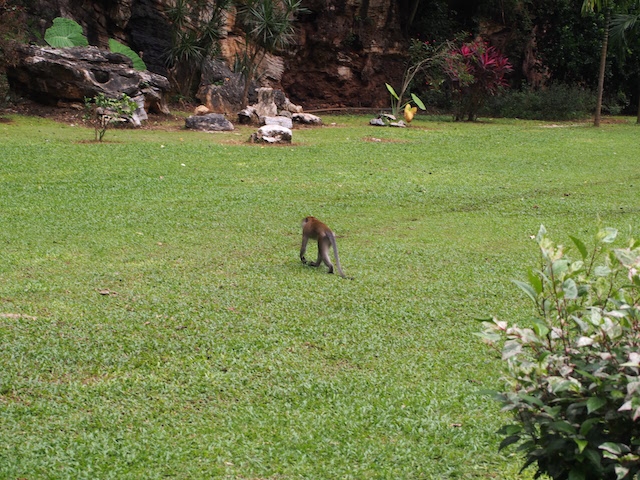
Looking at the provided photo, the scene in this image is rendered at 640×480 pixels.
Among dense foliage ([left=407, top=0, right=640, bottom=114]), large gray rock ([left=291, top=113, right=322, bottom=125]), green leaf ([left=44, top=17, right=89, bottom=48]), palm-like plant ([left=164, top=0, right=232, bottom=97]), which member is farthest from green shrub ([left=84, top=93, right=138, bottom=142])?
dense foliage ([left=407, top=0, right=640, bottom=114])

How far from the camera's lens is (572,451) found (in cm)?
233

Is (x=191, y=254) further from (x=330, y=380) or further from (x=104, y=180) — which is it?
(x=104, y=180)

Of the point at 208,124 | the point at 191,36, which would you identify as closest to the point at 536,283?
the point at 208,124

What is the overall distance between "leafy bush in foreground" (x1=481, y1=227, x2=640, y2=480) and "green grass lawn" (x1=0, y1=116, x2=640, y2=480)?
1.92 ft

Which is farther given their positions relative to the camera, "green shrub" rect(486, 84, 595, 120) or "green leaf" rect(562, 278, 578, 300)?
"green shrub" rect(486, 84, 595, 120)

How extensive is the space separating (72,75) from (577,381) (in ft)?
60.6

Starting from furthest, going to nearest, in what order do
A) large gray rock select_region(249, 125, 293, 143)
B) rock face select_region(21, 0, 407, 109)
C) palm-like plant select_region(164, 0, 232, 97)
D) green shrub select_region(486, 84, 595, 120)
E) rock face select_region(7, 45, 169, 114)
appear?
rock face select_region(21, 0, 407, 109), green shrub select_region(486, 84, 595, 120), palm-like plant select_region(164, 0, 232, 97), rock face select_region(7, 45, 169, 114), large gray rock select_region(249, 125, 293, 143)

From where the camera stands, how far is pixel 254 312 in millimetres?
5859

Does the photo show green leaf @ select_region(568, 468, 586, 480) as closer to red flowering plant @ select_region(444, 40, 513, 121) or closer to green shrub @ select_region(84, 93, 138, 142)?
green shrub @ select_region(84, 93, 138, 142)

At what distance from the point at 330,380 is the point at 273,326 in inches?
40.7

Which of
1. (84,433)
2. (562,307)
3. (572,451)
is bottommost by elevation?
(84,433)

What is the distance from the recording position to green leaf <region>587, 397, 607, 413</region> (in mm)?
2197

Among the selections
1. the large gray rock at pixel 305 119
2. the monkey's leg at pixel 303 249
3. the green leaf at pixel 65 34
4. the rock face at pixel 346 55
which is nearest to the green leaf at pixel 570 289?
the monkey's leg at pixel 303 249

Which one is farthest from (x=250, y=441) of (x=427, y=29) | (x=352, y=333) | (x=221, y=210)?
(x=427, y=29)
